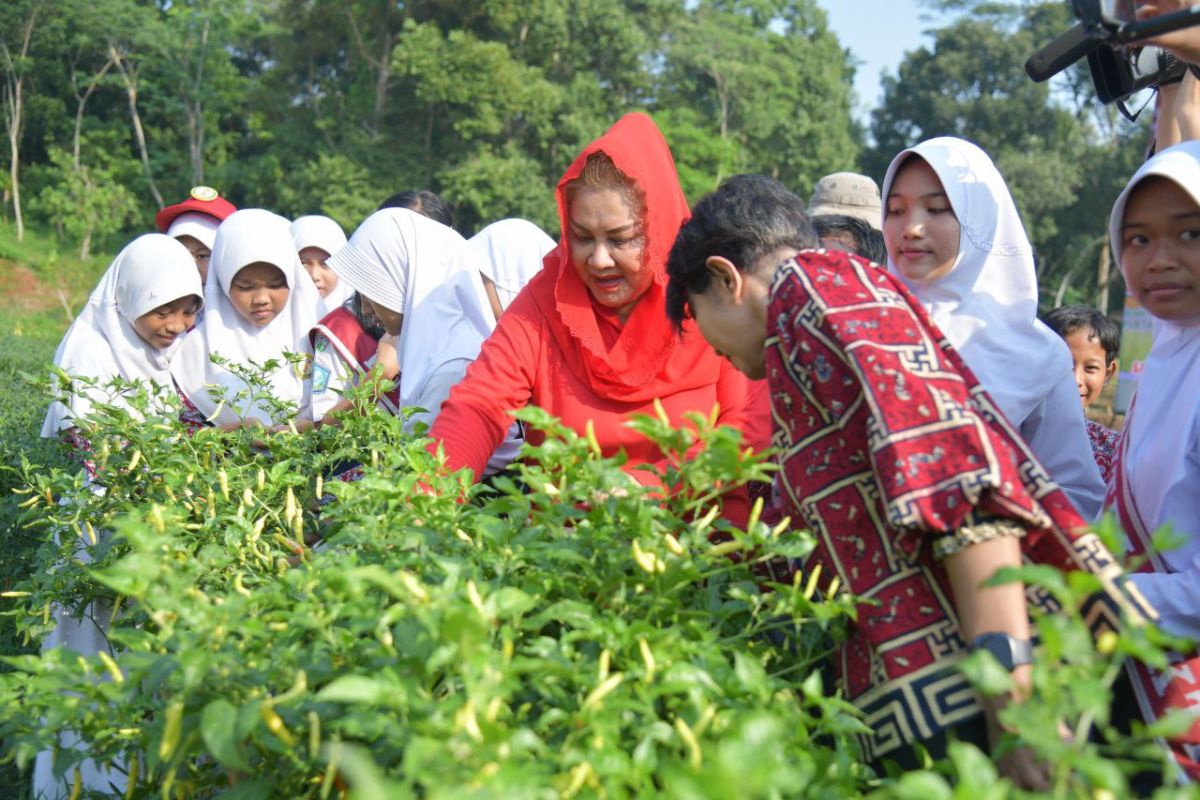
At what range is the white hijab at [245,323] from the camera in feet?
13.2

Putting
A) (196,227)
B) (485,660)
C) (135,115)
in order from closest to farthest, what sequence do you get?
(485,660) → (196,227) → (135,115)

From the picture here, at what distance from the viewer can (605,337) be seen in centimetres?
279

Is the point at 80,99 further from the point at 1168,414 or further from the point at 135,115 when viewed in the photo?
the point at 1168,414

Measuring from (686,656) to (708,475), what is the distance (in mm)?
239

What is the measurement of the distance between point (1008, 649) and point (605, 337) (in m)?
1.54

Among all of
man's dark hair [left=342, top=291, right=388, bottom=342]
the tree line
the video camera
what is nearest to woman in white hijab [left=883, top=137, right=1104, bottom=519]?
the video camera

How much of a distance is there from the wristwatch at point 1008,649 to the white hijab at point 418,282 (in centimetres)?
219

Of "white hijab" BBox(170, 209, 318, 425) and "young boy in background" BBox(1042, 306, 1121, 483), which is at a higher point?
"white hijab" BBox(170, 209, 318, 425)

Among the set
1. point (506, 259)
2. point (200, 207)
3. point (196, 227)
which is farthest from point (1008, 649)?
point (200, 207)

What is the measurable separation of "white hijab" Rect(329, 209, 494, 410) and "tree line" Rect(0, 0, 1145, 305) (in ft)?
65.0

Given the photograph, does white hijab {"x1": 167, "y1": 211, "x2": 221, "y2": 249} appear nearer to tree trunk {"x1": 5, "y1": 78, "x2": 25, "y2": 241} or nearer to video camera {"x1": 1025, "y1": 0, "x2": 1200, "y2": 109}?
video camera {"x1": 1025, "y1": 0, "x2": 1200, "y2": 109}

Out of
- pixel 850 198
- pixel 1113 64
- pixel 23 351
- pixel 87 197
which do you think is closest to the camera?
pixel 1113 64

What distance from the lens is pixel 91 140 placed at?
27.1 metres

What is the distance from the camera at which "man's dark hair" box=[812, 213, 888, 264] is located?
3.48 meters
